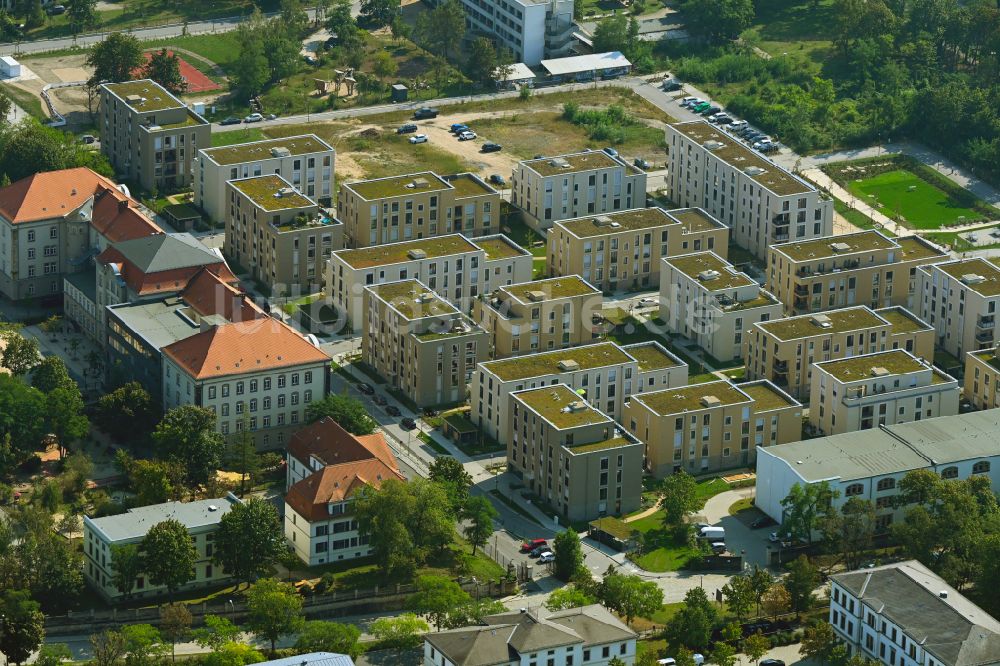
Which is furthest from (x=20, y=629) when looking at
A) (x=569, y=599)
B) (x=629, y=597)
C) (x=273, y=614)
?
(x=629, y=597)

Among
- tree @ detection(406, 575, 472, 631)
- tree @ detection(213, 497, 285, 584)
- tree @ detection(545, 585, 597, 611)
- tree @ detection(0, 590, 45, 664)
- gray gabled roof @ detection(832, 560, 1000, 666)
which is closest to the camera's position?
gray gabled roof @ detection(832, 560, 1000, 666)

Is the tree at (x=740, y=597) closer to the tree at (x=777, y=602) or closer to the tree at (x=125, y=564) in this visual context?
the tree at (x=777, y=602)

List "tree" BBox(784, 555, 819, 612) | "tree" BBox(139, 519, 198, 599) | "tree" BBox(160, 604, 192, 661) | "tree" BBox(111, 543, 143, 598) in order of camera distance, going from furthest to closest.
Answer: "tree" BBox(784, 555, 819, 612), "tree" BBox(139, 519, 198, 599), "tree" BBox(111, 543, 143, 598), "tree" BBox(160, 604, 192, 661)

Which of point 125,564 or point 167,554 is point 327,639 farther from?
point 125,564

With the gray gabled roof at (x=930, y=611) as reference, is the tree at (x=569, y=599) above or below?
below

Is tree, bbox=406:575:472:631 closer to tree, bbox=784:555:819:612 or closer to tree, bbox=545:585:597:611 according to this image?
tree, bbox=545:585:597:611

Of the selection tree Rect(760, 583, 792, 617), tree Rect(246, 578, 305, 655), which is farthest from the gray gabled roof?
tree Rect(246, 578, 305, 655)

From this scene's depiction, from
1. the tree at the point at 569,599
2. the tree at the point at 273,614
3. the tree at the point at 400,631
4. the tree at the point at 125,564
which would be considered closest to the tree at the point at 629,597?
the tree at the point at 569,599
